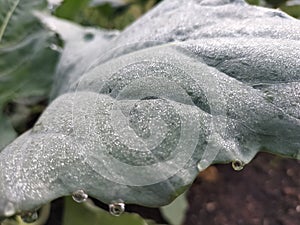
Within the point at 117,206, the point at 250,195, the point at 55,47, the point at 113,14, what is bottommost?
the point at 250,195

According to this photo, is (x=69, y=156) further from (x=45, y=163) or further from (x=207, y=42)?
(x=207, y=42)

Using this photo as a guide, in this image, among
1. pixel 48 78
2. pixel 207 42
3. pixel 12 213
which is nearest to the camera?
pixel 12 213

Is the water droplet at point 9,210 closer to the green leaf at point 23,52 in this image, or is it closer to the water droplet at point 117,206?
the water droplet at point 117,206

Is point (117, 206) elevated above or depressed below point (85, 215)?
above

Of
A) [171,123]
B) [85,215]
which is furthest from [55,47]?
[171,123]

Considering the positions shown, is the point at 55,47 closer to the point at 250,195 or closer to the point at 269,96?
the point at 250,195

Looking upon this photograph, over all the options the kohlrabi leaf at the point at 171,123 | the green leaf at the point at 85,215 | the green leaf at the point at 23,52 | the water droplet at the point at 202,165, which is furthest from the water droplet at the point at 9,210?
the green leaf at the point at 23,52

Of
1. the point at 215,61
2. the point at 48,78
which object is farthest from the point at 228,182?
the point at 215,61
